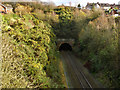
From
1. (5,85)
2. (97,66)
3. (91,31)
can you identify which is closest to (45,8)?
(91,31)

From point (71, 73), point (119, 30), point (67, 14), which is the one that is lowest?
point (71, 73)

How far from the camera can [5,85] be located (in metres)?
3.68

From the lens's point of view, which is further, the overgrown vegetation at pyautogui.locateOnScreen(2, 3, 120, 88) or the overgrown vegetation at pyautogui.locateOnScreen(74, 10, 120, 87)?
the overgrown vegetation at pyautogui.locateOnScreen(74, 10, 120, 87)

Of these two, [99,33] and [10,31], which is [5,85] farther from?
[99,33]

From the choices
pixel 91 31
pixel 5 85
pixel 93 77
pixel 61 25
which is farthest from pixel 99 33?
pixel 61 25

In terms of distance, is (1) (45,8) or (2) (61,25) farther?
(1) (45,8)

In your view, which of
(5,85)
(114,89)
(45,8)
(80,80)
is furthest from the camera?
(45,8)

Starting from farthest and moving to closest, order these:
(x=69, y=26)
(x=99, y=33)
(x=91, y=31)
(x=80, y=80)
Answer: (x=69, y=26)
(x=91, y=31)
(x=99, y=33)
(x=80, y=80)

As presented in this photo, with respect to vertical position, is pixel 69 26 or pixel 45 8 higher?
pixel 45 8

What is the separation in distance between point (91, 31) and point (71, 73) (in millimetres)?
7262

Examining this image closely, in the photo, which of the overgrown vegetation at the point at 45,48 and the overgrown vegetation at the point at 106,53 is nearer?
the overgrown vegetation at the point at 45,48

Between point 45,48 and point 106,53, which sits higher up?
point 45,48

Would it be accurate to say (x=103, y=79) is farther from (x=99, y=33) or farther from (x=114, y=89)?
(x=99, y=33)

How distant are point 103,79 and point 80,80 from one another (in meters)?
2.84
